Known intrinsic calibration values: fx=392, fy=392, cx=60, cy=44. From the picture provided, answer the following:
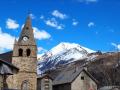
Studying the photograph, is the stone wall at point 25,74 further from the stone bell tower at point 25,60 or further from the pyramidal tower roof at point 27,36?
the pyramidal tower roof at point 27,36

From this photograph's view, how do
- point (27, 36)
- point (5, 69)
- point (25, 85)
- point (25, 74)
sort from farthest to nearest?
1. point (27, 36)
2. point (25, 74)
3. point (25, 85)
4. point (5, 69)

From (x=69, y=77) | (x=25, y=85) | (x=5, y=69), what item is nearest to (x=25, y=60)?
(x=25, y=85)

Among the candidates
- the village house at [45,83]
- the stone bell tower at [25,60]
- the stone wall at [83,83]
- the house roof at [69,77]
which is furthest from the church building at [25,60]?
the stone wall at [83,83]

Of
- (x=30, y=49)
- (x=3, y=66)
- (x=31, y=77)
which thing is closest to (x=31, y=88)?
(x=31, y=77)

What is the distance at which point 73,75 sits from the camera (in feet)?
258

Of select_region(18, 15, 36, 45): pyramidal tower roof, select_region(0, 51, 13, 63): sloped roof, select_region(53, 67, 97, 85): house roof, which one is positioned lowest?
select_region(53, 67, 97, 85): house roof

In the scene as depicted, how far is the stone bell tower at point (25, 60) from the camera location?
7912 cm

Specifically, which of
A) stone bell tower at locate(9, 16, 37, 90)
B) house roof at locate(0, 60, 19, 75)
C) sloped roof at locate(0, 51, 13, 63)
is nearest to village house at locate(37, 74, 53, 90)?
stone bell tower at locate(9, 16, 37, 90)

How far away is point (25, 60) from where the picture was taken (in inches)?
3209

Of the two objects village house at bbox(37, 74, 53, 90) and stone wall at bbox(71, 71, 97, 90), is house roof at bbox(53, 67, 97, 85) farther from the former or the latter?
village house at bbox(37, 74, 53, 90)

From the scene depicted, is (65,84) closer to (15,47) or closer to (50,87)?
(50,87)

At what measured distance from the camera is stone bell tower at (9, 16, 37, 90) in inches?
3115

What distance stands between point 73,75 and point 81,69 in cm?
202

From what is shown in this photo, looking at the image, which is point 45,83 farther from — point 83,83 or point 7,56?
point 7,56
